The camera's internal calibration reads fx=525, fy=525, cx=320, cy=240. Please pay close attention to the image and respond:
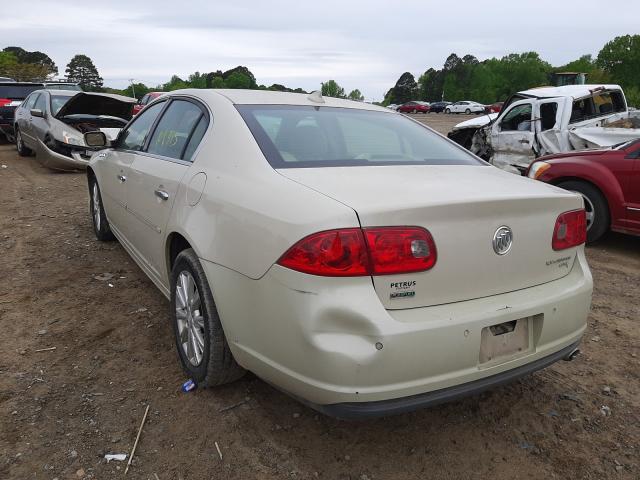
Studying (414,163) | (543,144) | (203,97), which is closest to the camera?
(414,163)

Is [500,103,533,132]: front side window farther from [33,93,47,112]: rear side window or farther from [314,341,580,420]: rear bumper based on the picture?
[33,93,47,112]: rear side window

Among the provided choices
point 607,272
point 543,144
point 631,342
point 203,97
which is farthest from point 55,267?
point 543,144

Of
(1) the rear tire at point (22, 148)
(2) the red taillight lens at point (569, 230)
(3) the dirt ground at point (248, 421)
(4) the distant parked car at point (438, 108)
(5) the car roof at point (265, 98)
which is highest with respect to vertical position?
(5) the car roof at point (265, 98)

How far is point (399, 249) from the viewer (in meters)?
1.95

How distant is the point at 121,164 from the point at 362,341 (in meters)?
2.89

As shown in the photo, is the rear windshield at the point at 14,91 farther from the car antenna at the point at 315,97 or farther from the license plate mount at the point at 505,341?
the license plate mount at the point at 505,341

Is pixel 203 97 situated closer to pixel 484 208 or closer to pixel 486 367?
pixel 484 208

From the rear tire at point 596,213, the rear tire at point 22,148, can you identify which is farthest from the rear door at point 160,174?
the rear tire at point 22,148

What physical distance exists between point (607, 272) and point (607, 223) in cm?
95

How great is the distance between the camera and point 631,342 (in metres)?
3.47

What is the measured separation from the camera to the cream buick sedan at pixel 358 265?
1.92 meters

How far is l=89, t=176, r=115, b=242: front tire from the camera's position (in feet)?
16.9

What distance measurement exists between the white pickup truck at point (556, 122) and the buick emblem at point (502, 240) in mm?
6449

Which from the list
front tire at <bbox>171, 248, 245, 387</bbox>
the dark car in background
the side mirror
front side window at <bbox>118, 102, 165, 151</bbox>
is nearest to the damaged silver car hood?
the side mirror
